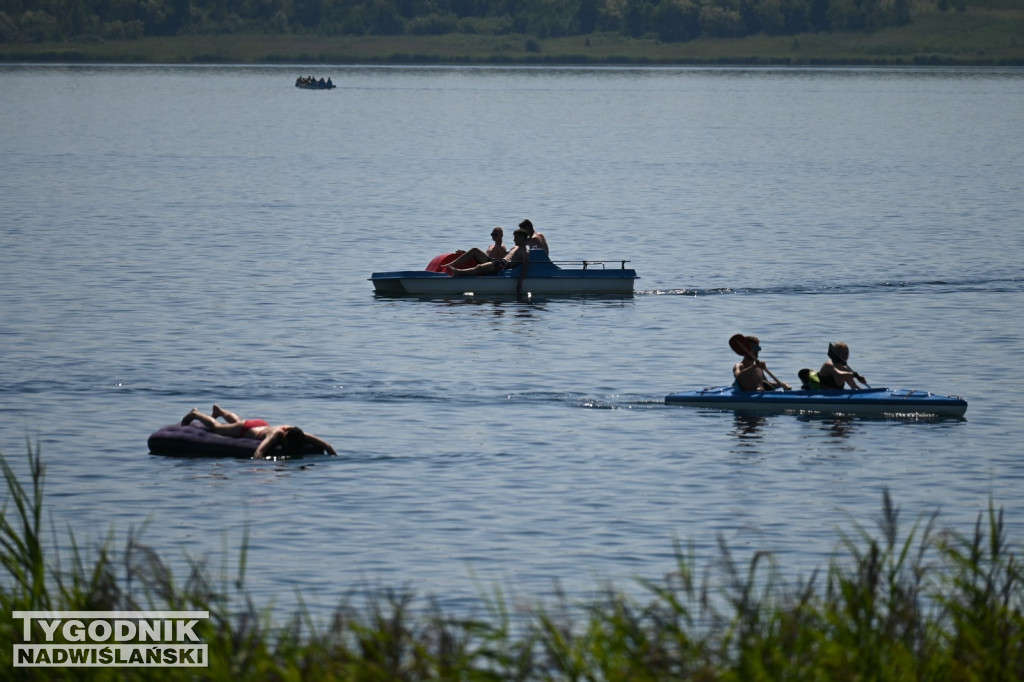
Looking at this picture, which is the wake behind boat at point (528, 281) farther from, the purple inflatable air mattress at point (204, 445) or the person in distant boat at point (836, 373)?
the purple inflatable air mattress at point (204, 445)

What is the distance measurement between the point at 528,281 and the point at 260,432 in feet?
55.7

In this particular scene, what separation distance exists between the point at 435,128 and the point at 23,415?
114783mm

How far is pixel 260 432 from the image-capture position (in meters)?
24.7

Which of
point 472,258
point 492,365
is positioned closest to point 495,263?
point 472,258

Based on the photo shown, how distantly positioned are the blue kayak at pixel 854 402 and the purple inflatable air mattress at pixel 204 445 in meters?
7.33

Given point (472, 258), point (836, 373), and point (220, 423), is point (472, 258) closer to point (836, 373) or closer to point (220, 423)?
point (836, 373)

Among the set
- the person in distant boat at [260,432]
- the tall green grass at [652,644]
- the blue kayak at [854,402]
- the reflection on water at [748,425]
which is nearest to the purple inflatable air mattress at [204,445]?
the person in distant boat at [260,432]

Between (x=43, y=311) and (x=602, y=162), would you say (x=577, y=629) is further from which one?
(x=602, y=162)

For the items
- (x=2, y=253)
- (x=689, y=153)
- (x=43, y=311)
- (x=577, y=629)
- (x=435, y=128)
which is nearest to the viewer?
(x=577, y=629)

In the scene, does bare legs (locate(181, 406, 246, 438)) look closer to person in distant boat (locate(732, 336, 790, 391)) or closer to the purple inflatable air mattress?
the purple inflatable air mattress

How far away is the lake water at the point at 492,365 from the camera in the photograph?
2097cm

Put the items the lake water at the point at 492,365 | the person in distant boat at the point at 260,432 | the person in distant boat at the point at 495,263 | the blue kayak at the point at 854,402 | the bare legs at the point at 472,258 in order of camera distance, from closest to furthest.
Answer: the lake water at the point at 492,365
the person in distant boat at the point at 260,432
the blue kayak at the point at 854,402
the person in distant boat at the point at 495,263
the bare legs at the point at 472,258

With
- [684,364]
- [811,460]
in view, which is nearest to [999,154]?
[684,364]

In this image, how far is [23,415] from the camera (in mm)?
27844
